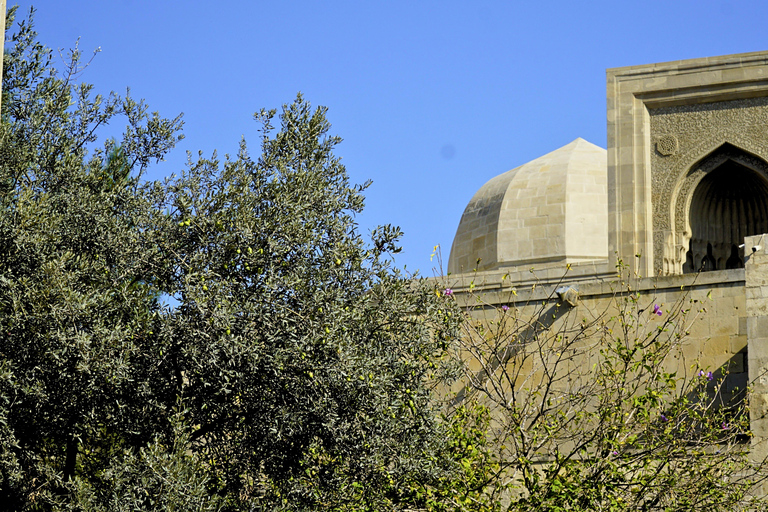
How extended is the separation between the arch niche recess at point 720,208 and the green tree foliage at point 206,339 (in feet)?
25.5

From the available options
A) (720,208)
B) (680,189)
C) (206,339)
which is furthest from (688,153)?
(206,339)

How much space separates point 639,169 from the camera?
14.9m

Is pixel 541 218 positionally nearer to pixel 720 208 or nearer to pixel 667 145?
pixel 720 208

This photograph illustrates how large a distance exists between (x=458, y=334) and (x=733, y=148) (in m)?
8.06

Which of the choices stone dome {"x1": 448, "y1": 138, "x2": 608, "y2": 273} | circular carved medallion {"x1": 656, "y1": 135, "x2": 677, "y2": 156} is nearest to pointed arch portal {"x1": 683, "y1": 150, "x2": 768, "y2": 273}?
circular carved medallion {"x1": 656, "y1": 135, "x2": 677, "y2": 156}

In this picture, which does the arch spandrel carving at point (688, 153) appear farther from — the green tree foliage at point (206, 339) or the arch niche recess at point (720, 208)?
the green tree foliage at point (206, 339)

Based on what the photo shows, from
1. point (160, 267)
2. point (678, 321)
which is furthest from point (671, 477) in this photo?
point (160, 267)

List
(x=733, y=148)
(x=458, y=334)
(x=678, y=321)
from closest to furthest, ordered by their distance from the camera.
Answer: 1. (x=458, y=334)
2. (x=678, y=321)
3. (x=733, y=148)

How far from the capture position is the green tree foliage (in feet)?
21.7

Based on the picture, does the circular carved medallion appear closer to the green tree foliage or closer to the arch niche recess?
the arch niche recess

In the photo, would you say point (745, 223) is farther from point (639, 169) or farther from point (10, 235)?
point (10, 235)

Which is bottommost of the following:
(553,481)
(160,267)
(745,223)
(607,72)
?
(553,481)

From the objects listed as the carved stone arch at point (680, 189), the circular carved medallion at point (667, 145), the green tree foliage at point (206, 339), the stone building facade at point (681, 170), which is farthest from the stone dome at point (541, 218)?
the green tree foliage at point (206, 339)

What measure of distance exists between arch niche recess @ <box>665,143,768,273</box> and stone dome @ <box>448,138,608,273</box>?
317 centimetres
